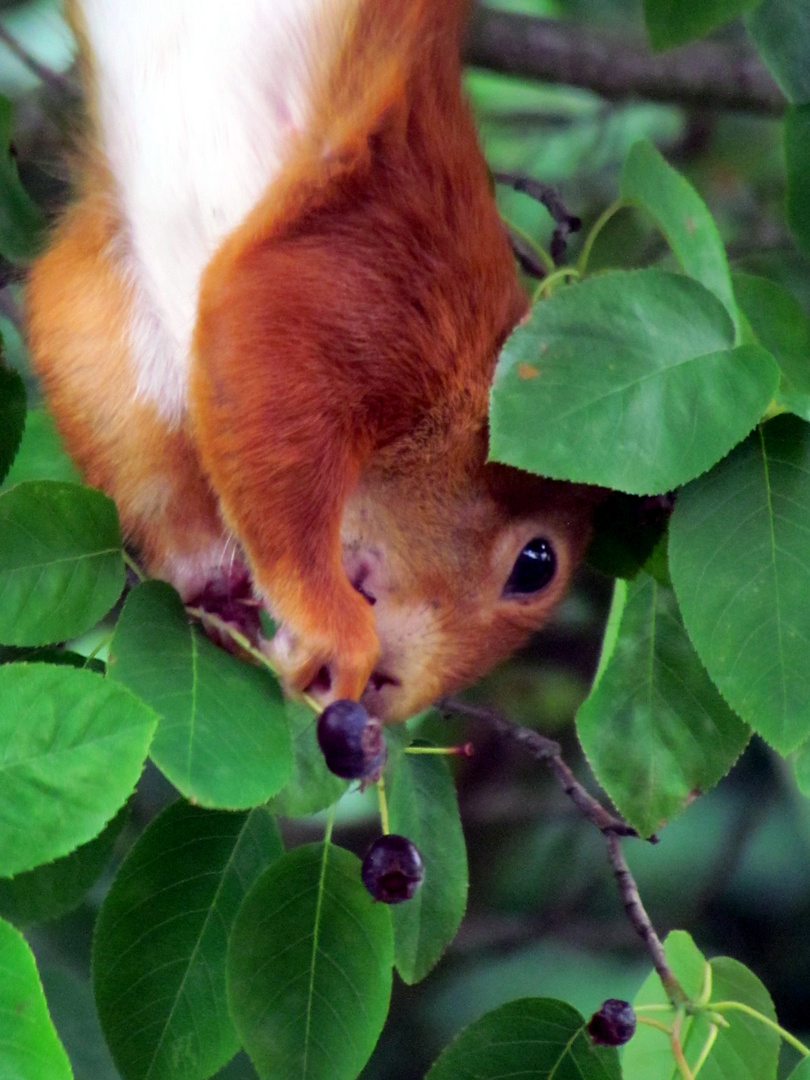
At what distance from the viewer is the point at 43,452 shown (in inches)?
57.9

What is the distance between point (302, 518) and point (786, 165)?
663 millimetres

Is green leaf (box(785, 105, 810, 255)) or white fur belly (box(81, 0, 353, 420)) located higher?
white fur belly (box(81, 0, 353, 420))

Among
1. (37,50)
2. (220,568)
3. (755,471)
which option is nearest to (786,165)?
(755,471)

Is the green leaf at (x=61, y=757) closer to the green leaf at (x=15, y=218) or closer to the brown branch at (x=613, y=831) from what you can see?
the brown branch at (x=613, y=831)

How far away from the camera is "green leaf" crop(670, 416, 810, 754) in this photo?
97cm

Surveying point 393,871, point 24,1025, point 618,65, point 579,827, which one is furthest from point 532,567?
point 579,827

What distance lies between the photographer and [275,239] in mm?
1173

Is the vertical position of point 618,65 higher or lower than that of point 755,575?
lower

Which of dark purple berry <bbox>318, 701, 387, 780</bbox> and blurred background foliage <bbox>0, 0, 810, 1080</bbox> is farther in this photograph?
blurred background foliage <bbox>0, 0, 810, 1080</bbox>

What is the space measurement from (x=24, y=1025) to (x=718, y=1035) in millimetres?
689

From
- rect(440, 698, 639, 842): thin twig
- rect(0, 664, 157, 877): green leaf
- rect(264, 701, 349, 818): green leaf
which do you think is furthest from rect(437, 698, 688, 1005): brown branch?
rect(0, 664, 157, 877): green leaf

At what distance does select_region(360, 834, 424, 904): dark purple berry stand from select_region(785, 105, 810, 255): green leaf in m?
0.80

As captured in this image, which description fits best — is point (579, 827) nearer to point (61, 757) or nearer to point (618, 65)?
point (618, 65)

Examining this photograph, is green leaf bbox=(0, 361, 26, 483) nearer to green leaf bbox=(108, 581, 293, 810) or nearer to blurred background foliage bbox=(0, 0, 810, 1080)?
green leaf bbox=(108, 581, 293, 810)
